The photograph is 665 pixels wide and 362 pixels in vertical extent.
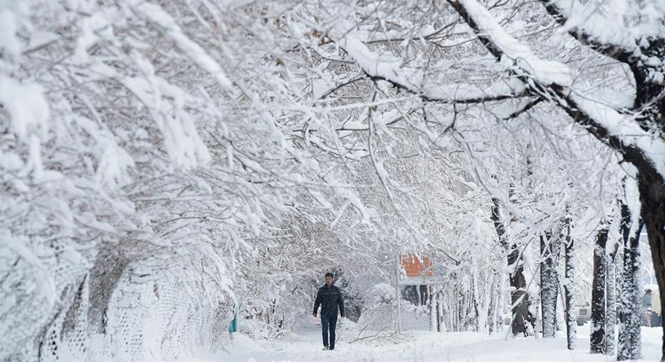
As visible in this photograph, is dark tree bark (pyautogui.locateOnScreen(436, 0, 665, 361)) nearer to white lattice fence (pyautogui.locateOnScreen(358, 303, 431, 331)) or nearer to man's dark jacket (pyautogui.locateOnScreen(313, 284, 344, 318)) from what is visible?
man's dark jacket (pyautogui.locateOnScreen(313, 284, 344, 318))

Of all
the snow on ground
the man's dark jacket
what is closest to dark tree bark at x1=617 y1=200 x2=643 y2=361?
the snow on ground

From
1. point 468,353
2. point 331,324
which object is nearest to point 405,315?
point 331,324

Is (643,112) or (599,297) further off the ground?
(643,112)

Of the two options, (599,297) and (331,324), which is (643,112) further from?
(331,324)

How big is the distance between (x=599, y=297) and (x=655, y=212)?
6474 mm

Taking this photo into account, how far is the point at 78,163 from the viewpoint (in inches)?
257

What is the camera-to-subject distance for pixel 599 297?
14.3 m

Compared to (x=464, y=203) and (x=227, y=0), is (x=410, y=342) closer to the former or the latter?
(x=464, y=203)

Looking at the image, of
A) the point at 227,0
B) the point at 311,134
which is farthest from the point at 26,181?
the point at 311,134

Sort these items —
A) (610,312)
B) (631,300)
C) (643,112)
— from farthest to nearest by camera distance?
(610,312), (631,300), (643,112)

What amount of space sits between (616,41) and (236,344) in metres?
14.2

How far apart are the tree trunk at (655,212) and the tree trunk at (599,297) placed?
5.75 m

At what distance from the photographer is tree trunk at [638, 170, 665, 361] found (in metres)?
8.03

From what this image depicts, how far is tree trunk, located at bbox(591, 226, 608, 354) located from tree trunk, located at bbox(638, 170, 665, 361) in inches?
226
